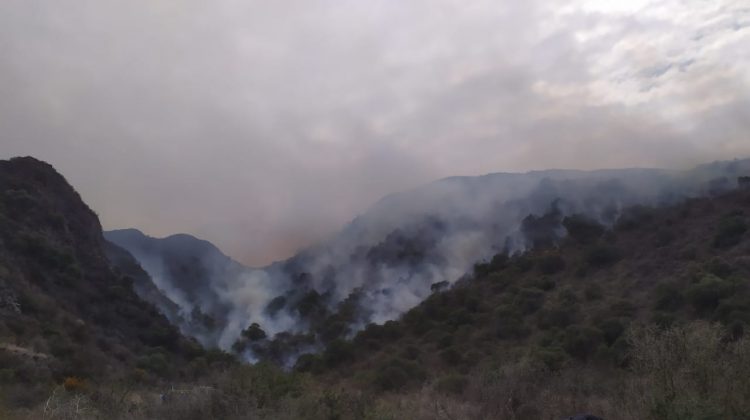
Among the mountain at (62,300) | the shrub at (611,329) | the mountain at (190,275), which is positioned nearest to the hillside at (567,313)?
the shrub at (611,329)

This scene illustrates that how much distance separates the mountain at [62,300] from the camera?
28.6 metres

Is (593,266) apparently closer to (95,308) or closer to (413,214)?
(95,308)

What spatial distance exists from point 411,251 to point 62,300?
4300 cm

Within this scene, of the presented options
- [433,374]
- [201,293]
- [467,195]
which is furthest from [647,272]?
[201,293]

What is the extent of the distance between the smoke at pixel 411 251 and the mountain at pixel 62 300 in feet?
49.2

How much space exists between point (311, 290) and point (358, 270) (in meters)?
Answer: 7.07

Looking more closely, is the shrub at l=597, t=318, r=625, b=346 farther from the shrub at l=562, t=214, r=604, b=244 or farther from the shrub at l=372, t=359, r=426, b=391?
the shrub at l=562, t=214, r=604, b=244

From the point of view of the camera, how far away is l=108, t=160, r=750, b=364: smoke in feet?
190

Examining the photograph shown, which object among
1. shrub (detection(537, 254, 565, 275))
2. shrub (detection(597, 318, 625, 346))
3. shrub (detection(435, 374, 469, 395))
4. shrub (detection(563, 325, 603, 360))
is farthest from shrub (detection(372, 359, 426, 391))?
shrub (detection(537, 254, 565, 275))

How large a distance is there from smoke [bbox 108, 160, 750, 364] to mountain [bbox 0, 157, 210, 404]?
14992 mm

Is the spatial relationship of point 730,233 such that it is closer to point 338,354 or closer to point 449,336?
point 449,336

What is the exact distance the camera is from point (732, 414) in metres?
8.88

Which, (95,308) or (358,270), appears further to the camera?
(358,270)

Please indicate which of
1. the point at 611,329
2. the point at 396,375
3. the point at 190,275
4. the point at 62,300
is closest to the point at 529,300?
the point at 611,329
